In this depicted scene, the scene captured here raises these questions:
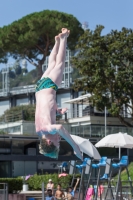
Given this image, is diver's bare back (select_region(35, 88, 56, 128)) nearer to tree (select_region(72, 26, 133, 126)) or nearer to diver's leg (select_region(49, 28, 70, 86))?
diver's leg (select_region(49, 28, 70, 86))

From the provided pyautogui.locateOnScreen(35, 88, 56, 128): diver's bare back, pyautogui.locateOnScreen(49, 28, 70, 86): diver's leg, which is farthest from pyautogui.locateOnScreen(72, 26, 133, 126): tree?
pyautogui.locateOnScreen(35, 88, 56, 128): diver's bare back

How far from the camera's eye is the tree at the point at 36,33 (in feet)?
189

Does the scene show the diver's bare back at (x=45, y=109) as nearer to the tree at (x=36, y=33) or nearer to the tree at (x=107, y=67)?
the tree at (x=107, y=67)

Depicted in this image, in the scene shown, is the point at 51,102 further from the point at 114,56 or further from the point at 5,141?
the point at 114,56

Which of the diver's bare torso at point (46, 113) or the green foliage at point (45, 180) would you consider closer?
the diver's bare torso at point (46, 113)

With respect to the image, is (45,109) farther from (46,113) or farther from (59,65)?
(59,65)

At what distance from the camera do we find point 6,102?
241ft

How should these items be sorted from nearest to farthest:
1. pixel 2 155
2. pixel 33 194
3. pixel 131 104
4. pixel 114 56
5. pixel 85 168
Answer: pixel 85 168
pixel 33 194
pixel 2 155
pixel 114 56
pixel 131 104

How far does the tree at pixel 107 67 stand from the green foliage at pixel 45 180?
45.3 ft

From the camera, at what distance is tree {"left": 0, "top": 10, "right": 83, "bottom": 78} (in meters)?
57.7

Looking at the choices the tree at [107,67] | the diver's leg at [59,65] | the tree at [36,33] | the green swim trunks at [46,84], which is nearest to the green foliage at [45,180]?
the tree at [107,67]

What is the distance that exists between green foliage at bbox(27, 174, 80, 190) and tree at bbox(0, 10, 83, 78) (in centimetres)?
2545

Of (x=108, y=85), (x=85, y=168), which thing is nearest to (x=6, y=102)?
(x=108, y=85)

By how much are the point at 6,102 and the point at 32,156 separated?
30736mm
